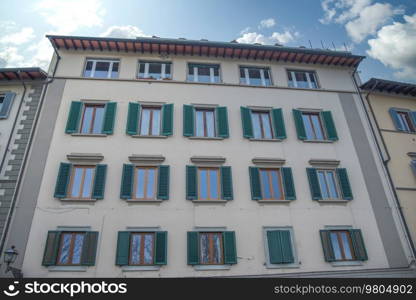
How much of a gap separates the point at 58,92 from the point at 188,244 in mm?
11301

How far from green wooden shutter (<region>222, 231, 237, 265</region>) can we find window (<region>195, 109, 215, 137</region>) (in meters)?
5.55

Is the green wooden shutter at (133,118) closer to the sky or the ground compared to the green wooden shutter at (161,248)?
closer to the sky

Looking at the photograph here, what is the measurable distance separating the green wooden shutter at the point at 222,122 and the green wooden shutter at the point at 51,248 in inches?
362

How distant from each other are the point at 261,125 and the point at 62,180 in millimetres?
10890

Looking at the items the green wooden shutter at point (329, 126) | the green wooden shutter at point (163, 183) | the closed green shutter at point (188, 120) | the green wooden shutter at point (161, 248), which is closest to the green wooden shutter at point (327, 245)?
the green wooden shutter at point (329, 126)

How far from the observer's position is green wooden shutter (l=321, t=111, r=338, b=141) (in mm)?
16453

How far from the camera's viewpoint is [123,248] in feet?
41.0

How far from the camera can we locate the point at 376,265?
13344mm

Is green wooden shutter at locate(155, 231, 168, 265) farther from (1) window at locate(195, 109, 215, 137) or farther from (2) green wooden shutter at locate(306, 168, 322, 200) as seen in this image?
(2) green wooden shutter at locate(306, 168, 322, 200)

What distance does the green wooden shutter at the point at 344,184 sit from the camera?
580 inches

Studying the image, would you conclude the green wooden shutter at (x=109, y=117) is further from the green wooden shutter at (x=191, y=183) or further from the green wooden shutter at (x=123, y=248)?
the green wooden shutter at (x=123, y=248)

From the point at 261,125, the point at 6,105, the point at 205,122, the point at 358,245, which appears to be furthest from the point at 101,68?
the point at 358,245

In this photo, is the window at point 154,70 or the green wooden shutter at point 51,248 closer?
the green wooden shutter at point 51,248

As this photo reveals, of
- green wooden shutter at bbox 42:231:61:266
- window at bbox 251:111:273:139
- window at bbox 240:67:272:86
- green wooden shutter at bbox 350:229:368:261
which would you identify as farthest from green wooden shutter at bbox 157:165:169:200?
green wooden shutter at bbox 350:229:368:261
